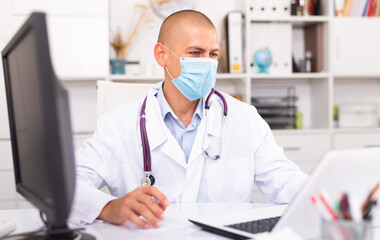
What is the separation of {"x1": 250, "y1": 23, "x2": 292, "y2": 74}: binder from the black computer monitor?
2240 mm

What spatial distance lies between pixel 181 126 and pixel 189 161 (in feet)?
0.65

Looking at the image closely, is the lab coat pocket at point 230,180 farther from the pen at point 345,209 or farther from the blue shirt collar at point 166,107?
the pen at point 345,209

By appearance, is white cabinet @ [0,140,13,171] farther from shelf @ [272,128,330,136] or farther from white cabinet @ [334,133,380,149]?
white cabinet @ [334,133,380,149]

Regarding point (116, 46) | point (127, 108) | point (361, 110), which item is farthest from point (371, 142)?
point (127, 108)

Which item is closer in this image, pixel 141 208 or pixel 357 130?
pixel 141 208

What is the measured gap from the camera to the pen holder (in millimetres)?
550

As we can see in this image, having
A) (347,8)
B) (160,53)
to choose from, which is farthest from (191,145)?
(347,8)

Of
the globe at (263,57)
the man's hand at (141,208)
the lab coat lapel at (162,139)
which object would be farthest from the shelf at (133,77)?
the man's hand at (141,208)

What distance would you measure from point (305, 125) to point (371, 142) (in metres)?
0.49

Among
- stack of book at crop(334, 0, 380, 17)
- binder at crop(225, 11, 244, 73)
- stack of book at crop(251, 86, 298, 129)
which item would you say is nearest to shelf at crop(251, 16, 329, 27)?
binder at crop(225, 11, 244, 73)

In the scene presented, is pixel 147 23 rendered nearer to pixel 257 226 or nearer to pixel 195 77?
pixel 195 77

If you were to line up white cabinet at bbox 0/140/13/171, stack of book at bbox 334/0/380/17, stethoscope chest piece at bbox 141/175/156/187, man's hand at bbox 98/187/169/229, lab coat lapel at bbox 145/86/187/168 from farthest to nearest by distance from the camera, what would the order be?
1. stack of book at bbox 334/0/380/17
2. white cabinet at bbox 0/140/13/171
3. lab coat lapel at bbox 145/86/187/168
4. stethoscope chest piece at bbox 141/175/156/187
5. man's hand at bbox 98/187/169/229

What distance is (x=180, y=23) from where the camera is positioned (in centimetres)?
167

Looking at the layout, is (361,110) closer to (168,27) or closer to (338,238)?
(168,27)
